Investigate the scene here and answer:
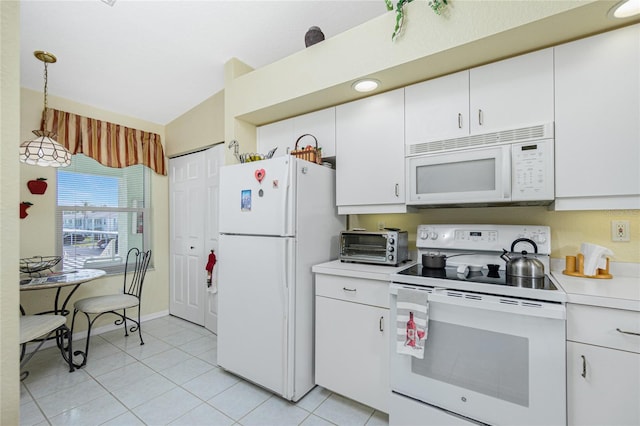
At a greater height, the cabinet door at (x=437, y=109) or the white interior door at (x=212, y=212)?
the cabinet door at (x=437, y=109)

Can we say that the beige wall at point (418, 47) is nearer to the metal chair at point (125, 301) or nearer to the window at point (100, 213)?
the window at point (100, 213)

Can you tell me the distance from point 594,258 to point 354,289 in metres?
1.35

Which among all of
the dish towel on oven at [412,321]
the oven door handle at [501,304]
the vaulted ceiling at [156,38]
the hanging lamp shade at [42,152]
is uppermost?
the vaulted ceiling at [156,38]

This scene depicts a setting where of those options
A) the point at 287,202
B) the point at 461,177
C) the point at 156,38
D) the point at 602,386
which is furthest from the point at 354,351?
the point at 156,38

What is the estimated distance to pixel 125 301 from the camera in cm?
294

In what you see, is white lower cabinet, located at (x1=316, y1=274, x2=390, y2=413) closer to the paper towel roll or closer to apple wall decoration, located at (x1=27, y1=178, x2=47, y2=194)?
the paper towel roll

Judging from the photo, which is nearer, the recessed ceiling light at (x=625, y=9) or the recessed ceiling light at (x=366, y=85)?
the recessed ceiling light at (x=625, y=9)

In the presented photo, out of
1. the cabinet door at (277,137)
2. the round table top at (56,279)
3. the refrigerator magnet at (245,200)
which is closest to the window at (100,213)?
the round table top at (56,279)

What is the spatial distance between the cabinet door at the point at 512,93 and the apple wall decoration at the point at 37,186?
384 cm

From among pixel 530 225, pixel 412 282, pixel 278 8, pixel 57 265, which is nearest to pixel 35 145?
pixel 57 265

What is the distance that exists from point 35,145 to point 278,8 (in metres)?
2.19

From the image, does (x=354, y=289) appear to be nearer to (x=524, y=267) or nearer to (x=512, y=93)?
(x=524, y=267)

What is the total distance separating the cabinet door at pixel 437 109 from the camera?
1.84 metres

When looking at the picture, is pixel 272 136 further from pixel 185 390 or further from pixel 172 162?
pixel 185 390
